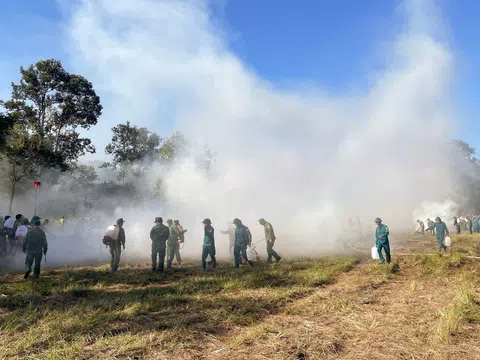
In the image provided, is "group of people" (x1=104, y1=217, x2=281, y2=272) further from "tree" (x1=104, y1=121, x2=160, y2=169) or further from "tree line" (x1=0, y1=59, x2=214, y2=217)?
"tree" (x1=104, y1=121, x2=160, y2=169)

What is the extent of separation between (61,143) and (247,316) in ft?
99.1

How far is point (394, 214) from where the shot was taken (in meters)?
46.2

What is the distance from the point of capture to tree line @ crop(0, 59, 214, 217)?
76.2ft

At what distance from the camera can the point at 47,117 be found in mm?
28859

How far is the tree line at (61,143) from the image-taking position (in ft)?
76.2

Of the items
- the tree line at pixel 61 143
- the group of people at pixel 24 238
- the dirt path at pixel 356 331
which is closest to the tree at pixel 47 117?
the tree line at pixel 61 143

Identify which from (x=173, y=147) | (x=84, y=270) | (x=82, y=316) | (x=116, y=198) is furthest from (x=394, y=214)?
(x=82, y=316)

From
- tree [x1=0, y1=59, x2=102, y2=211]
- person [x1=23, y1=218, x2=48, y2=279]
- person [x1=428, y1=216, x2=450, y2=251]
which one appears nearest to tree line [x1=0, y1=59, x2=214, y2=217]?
tree [x1=0, y1=59, x2=102, y2=211]

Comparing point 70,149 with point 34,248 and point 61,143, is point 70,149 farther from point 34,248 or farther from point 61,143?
point 34,248

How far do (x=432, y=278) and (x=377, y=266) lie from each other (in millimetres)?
2024

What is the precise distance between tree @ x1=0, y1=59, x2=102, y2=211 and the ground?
1573 centimetres

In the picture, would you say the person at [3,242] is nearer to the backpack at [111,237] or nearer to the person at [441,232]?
the backpack at [111,237]

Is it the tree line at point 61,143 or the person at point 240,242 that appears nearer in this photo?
the person at point 240,242

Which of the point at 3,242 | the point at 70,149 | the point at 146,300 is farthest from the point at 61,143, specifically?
the point at 146,300
